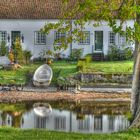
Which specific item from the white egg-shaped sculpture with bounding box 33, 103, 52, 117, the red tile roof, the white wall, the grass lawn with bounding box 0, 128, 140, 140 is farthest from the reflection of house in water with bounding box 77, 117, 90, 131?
the red tile roof

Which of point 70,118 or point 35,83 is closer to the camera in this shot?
point 70,118

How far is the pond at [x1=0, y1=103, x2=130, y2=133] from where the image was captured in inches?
866

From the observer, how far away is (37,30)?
47.0 metres

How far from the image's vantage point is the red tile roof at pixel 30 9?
46.6 meters

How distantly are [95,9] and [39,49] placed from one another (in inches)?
1241

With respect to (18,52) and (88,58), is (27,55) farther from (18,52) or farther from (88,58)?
(88,58)

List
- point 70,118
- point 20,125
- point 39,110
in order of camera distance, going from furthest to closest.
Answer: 1. point 39,110
2. point 70,118
3. point 20,125

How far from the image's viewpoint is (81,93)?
33.9 metres

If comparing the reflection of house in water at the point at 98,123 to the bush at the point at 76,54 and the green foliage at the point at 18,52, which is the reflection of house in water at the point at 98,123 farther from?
the bush at the point at 76,54

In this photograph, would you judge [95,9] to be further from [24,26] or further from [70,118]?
[24,26]

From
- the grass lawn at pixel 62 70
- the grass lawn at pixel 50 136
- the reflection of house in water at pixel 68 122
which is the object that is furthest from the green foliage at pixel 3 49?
the grass lawn at pixel 50 136

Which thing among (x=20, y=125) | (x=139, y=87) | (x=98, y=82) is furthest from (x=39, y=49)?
(x=139, y=87)

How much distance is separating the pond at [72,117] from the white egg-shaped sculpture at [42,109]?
16 centimetres

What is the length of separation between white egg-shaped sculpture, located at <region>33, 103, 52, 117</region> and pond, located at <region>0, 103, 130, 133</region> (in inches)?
6.1
